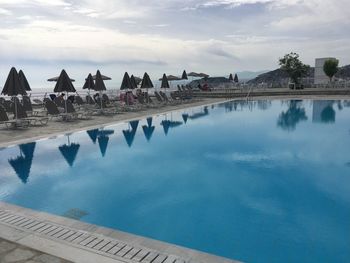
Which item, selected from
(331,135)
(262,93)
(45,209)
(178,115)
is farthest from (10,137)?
(262,93)

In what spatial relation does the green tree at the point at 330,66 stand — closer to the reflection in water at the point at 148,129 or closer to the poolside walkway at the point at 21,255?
the reflection in water at the point at 148,129

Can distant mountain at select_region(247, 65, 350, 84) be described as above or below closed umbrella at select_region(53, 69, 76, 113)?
above

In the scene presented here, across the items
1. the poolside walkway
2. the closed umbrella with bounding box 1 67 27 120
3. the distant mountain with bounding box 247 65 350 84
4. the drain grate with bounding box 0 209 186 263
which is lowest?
the drain grate with bounding box 0 209 186 263

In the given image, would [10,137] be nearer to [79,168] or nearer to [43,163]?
[43,163]

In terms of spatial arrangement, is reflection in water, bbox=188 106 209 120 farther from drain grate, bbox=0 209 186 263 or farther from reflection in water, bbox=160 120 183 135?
drain grate, bbox=0 209 186 263

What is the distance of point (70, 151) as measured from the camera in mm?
8945

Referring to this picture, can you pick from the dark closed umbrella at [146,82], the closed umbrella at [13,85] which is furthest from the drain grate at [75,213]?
the dark closed umbrella at [146,82]

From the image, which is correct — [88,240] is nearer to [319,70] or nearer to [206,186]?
[206,186]

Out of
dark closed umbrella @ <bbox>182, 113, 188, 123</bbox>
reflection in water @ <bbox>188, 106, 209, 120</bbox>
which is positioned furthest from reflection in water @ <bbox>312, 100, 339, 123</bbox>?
dark closed umbrella @ <bbox>182, 113, 188, 123</bbox>

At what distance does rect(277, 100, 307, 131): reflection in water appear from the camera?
13.3m

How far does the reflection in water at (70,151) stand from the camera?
27.2 feet

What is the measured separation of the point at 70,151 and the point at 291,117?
10402mm

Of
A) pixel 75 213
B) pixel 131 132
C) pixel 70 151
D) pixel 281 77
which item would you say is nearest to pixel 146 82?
pixel 131 132

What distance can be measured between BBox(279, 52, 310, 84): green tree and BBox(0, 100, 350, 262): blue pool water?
17708 millimetres
